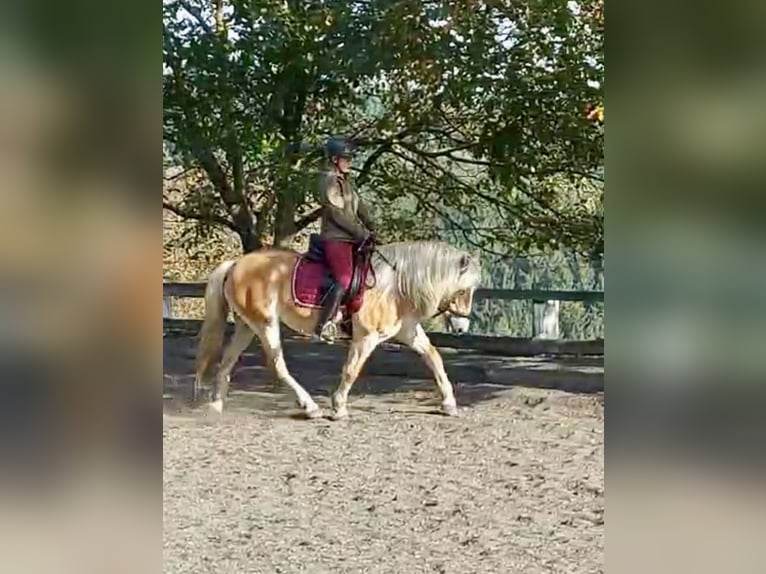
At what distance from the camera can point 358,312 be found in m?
2.58

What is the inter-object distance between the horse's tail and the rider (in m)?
0.26

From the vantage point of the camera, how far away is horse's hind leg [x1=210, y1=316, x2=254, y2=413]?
2.61 meters

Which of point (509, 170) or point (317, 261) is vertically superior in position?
point (509, 170)

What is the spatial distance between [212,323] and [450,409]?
65 centimetres

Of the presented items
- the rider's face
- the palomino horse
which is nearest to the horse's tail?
the palomino horse

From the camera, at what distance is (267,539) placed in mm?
2586

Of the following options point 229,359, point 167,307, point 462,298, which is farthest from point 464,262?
point 167,307

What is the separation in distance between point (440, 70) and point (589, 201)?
0.49 m

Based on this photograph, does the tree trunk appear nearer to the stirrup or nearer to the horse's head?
the stirrup
